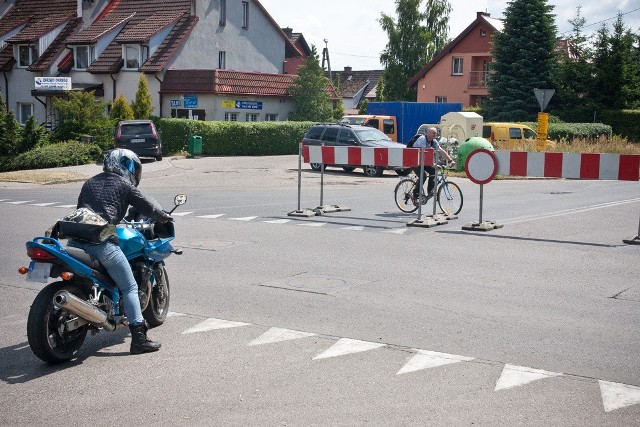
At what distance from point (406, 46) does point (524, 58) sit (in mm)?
25473

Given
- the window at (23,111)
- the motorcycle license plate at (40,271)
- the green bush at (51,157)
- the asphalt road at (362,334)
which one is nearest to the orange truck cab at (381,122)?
the green bush at (51,157)

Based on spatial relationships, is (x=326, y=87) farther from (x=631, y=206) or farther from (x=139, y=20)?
(x=631, y=206)

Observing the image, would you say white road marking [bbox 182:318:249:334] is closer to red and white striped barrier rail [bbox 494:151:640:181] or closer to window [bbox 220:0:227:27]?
red and white striped barrier rail [bbox 494:151:640:181]

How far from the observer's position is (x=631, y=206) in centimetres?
1975

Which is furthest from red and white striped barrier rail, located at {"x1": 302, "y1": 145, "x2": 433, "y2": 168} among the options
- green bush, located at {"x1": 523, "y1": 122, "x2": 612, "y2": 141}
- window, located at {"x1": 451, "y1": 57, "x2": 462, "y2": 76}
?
window, located at {"x1": 451, "y1": 57, "x2": 462, "y2": 76}

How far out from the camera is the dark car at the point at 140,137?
3497 cm

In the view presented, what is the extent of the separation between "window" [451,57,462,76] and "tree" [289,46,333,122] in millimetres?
18521

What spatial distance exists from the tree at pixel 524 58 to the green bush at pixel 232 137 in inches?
560

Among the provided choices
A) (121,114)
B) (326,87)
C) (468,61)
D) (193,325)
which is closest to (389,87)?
(468,61)

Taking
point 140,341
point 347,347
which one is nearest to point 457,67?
point 347,347

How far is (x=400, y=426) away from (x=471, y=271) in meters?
5.87

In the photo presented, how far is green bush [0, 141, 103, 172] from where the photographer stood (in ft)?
106

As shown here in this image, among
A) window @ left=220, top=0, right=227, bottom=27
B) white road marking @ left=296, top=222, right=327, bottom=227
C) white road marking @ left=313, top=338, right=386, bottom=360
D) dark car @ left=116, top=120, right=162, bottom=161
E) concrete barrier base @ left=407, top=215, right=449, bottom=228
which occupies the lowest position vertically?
white road marking @ left=313, top=338, right=386, bottom=360

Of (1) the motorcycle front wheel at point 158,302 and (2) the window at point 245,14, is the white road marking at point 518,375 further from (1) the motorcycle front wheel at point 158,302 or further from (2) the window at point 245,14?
(2) the window at point 245,14
